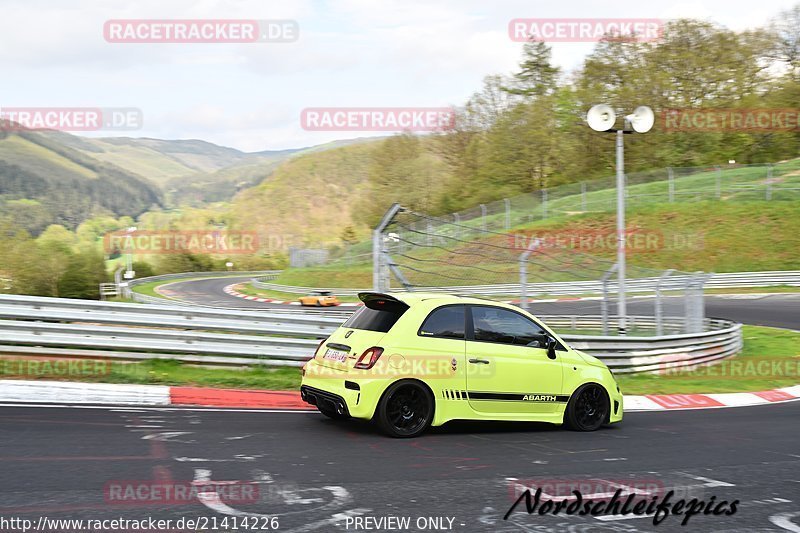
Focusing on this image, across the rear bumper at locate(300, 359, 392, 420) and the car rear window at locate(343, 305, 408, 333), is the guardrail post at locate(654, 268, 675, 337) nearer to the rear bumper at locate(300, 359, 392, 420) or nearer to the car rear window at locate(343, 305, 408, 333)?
the car rear window at locate(343, 305, 408, 333)

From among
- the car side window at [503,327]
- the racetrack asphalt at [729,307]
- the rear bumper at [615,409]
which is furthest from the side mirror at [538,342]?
the racetrack asphalt at [729,307]

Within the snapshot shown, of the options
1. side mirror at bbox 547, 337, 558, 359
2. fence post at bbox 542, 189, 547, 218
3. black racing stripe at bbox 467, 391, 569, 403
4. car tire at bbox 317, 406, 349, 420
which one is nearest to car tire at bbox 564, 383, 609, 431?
black racing stripe at bbox 467, 391, 569, 403

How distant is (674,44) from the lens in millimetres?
66750

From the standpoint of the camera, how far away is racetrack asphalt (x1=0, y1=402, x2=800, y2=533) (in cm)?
555

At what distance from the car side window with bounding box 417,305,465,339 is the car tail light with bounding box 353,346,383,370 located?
21.6 inches

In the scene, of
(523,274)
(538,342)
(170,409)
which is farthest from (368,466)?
(523,274)

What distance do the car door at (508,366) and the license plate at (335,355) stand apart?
1.36 meters

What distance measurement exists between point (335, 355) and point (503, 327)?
77.4 inches

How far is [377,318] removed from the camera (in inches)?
355

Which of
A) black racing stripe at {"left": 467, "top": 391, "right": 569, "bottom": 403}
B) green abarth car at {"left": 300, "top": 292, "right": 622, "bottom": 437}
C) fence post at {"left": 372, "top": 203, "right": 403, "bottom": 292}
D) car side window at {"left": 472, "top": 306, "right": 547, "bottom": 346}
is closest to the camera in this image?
green abarth car at {"left": 300, "top": 292, "right": 622, "bottom": 437}

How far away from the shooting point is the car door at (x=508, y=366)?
8914mm

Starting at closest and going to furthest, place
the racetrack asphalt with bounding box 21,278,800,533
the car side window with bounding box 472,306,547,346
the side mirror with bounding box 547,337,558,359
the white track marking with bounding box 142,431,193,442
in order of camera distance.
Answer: the racetrack asphalt with bounding box 21,278,800,533
the white track marking with bounding box 142,431,193,442
the car side window with bounding box 472,306,547,346
the side mirror with bounding box 547,337,558,359

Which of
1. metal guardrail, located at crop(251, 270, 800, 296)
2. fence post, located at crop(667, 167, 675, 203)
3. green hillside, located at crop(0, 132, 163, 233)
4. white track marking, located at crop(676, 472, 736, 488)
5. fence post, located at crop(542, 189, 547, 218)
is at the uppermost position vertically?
green hillside, located at crop(0, 132, 163, 233)

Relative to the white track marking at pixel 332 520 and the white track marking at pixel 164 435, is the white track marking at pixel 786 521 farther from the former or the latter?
the white track marking at pixel 164 435
